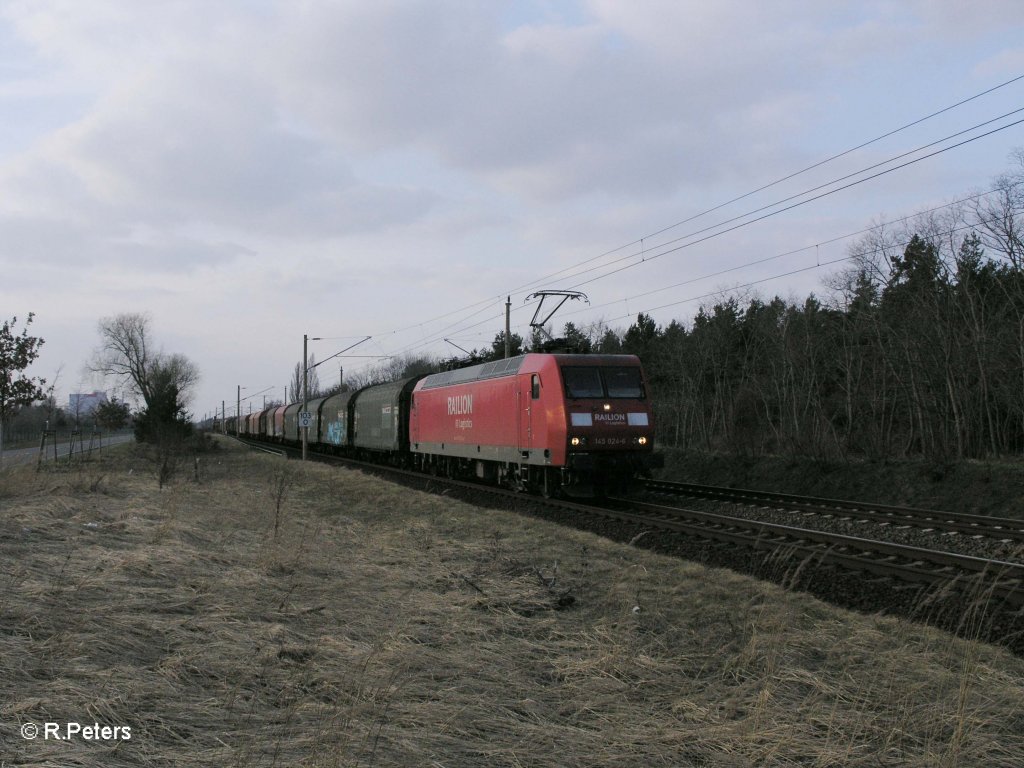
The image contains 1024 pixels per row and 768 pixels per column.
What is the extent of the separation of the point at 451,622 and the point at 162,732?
8.68ft

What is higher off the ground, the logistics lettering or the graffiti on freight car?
the logistics lettering

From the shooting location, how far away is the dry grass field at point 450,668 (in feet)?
12.3

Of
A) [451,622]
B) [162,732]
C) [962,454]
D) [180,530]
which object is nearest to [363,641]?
[451,622]

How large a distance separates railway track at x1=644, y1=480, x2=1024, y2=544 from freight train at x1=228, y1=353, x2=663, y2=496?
2402 mm

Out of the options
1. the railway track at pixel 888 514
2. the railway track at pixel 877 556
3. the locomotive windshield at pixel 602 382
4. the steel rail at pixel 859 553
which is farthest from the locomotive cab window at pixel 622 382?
the railway track at pixel 877 556

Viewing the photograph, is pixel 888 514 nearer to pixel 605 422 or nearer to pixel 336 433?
pixel 605 422

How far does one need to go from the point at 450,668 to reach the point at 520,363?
13.6 meters

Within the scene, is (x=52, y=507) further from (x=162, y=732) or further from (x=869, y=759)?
(x=869, y=759)

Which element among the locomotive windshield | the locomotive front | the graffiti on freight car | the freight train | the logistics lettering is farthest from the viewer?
the graffiti on freight car

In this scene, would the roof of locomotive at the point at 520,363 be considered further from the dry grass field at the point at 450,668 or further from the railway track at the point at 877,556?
the dry grass field at the point at 450,668

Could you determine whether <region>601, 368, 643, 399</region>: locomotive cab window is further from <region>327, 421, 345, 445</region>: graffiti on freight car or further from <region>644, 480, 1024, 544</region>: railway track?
<region>327, 421, 345, 445</region>: graffiti on freight car

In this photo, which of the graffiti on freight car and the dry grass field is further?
the graffiti on freight car

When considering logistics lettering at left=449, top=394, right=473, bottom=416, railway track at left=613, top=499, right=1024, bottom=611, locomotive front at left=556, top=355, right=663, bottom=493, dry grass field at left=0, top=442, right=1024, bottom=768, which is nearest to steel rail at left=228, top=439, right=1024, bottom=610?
railway track at left=613, top=499, right=1024, bottom=611

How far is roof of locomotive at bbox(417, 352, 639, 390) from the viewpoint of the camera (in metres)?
17.0
